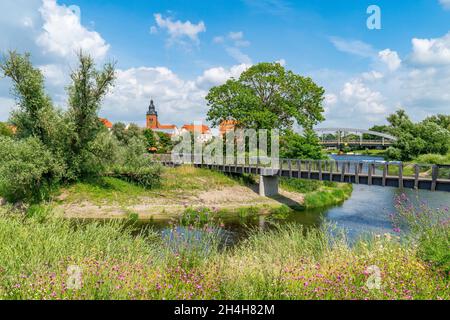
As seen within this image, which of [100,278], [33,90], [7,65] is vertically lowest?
[100,278]

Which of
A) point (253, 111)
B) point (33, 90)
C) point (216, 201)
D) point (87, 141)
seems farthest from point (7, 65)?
point (253, 111)

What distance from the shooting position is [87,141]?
2967 cm

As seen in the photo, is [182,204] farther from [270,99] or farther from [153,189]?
[270,99]

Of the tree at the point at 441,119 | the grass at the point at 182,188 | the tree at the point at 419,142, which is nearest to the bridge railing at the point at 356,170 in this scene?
the grass at the point at 182,188

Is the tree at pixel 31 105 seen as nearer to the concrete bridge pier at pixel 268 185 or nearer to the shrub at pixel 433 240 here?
the concrete bridge pier at pixel 268 185

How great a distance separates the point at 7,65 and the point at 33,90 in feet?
8.03

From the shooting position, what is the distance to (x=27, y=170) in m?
25.2

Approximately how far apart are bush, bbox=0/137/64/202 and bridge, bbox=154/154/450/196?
17339 mm

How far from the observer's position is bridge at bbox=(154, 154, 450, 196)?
2045cm

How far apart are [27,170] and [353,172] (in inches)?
908

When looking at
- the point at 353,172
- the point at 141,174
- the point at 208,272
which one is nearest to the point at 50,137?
the point at 141,174

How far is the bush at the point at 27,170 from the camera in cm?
2512
